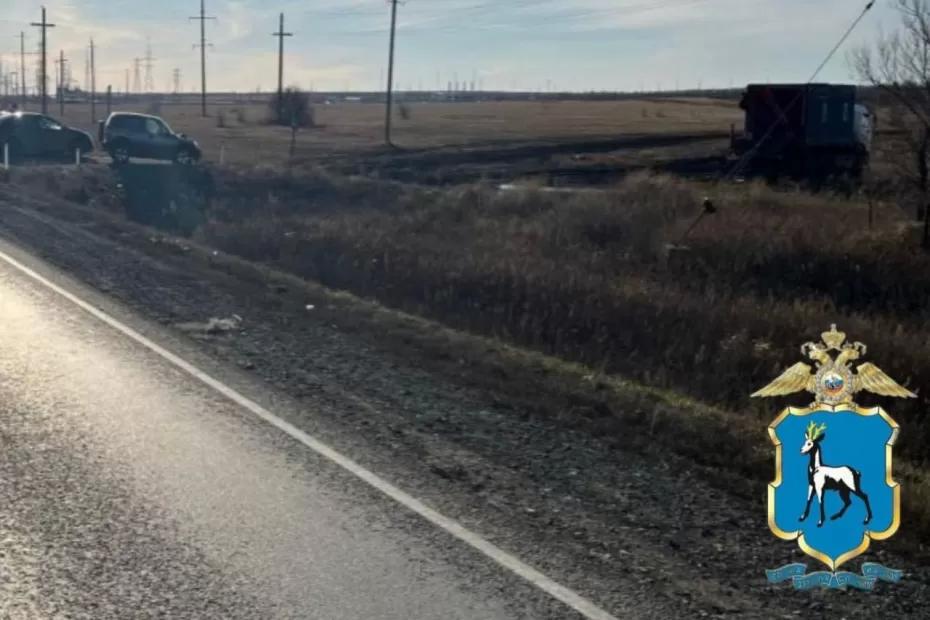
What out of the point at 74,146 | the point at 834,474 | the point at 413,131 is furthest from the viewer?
the point at 413,131

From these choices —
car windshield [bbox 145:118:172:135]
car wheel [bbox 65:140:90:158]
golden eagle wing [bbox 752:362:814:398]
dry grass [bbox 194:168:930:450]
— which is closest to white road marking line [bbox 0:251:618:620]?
golden eagle wing [bbox 752:362:814:398]

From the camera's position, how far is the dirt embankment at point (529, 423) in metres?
5.84

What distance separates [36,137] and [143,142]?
5.19m

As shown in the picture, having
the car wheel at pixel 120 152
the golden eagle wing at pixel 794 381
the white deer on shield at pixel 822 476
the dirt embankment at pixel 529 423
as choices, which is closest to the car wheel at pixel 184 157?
the car wheel at pixel 120 152

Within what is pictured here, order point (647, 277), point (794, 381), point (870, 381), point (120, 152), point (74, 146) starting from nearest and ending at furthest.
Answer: point (870, 381) → point (794, 381) → point (647, 277) → point (120, 152) → point (74, 146)

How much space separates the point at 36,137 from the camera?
4234cm

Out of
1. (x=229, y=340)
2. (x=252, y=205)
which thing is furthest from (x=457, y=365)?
(x=252, y=205)

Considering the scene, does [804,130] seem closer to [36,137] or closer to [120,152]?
[120,152]

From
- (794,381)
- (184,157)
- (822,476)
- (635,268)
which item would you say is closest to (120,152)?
(184,157)

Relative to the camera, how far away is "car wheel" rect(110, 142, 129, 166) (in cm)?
3956

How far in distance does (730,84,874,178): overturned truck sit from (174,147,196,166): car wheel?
18219 mm

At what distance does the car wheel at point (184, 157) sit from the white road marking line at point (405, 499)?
2927 cm

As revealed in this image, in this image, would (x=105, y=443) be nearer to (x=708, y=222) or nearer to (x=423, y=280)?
(x=423, y=280)

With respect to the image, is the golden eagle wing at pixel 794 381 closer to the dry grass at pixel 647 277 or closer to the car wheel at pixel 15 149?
the dry grass at pixel 647 277
